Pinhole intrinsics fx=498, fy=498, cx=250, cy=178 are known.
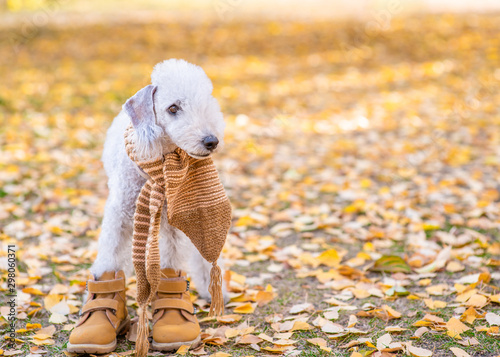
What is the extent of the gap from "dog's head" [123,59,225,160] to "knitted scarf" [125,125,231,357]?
0.10 metres

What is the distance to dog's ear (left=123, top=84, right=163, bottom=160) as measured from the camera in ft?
6.76

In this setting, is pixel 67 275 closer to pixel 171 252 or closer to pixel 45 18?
pixel 171 252

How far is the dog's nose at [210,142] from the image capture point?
202 cm

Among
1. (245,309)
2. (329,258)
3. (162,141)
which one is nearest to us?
(162,141)

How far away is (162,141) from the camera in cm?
214

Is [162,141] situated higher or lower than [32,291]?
higher

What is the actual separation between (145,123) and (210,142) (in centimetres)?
29

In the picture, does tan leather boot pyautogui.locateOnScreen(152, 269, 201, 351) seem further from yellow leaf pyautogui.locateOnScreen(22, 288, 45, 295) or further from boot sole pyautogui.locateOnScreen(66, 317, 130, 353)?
yellow leaf pyautogui.locateOnScreen(22, 288, 45, 295)

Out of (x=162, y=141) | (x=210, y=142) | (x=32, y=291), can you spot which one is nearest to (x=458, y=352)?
(x=210, y=142)

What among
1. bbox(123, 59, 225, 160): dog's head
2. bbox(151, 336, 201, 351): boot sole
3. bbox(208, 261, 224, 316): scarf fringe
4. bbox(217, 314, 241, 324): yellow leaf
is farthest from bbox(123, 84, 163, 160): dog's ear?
bbox(217, 314, 241, 324): yellow leaf

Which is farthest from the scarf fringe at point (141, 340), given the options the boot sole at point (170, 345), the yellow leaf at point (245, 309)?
the yellow leaf at point (245, 309)

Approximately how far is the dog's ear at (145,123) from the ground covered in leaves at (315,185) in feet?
3.14

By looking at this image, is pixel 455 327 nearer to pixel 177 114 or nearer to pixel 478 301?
pixel 478 301

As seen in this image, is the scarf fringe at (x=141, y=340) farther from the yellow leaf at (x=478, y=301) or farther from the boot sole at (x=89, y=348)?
the yellow leaf at (x=478, y=301)
